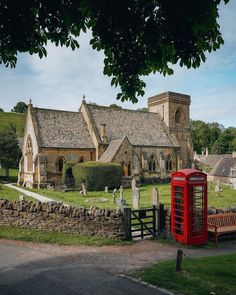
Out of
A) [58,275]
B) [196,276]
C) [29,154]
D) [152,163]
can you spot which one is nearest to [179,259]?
[196,276]

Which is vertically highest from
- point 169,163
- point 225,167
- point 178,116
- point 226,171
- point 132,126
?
point 178,116

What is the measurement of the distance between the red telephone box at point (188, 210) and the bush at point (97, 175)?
19812 millimetres

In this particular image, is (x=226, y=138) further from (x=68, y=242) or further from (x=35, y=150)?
(x=68, y=242)

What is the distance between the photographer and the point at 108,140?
132ft

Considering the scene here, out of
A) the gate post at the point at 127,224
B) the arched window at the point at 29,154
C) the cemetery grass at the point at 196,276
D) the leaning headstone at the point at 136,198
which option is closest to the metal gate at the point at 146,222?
the gate post at the point at 127,224

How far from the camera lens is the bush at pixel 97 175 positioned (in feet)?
107

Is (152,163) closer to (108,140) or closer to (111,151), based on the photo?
(108,140)

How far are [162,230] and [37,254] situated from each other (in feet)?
18.1

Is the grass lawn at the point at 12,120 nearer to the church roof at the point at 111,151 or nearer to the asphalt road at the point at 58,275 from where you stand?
the church roof at the point at 111,151

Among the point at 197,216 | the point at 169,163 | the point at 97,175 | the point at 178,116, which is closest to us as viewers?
the point at 197,216

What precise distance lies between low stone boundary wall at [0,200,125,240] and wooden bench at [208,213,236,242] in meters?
3.88

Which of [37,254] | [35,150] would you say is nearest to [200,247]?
[37,254]

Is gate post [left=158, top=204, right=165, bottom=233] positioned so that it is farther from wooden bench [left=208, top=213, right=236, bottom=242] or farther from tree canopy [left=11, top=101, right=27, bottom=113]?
tree canopy [left=11, top=101, right=27, bottom=113]

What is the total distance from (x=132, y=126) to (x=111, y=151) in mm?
8401
